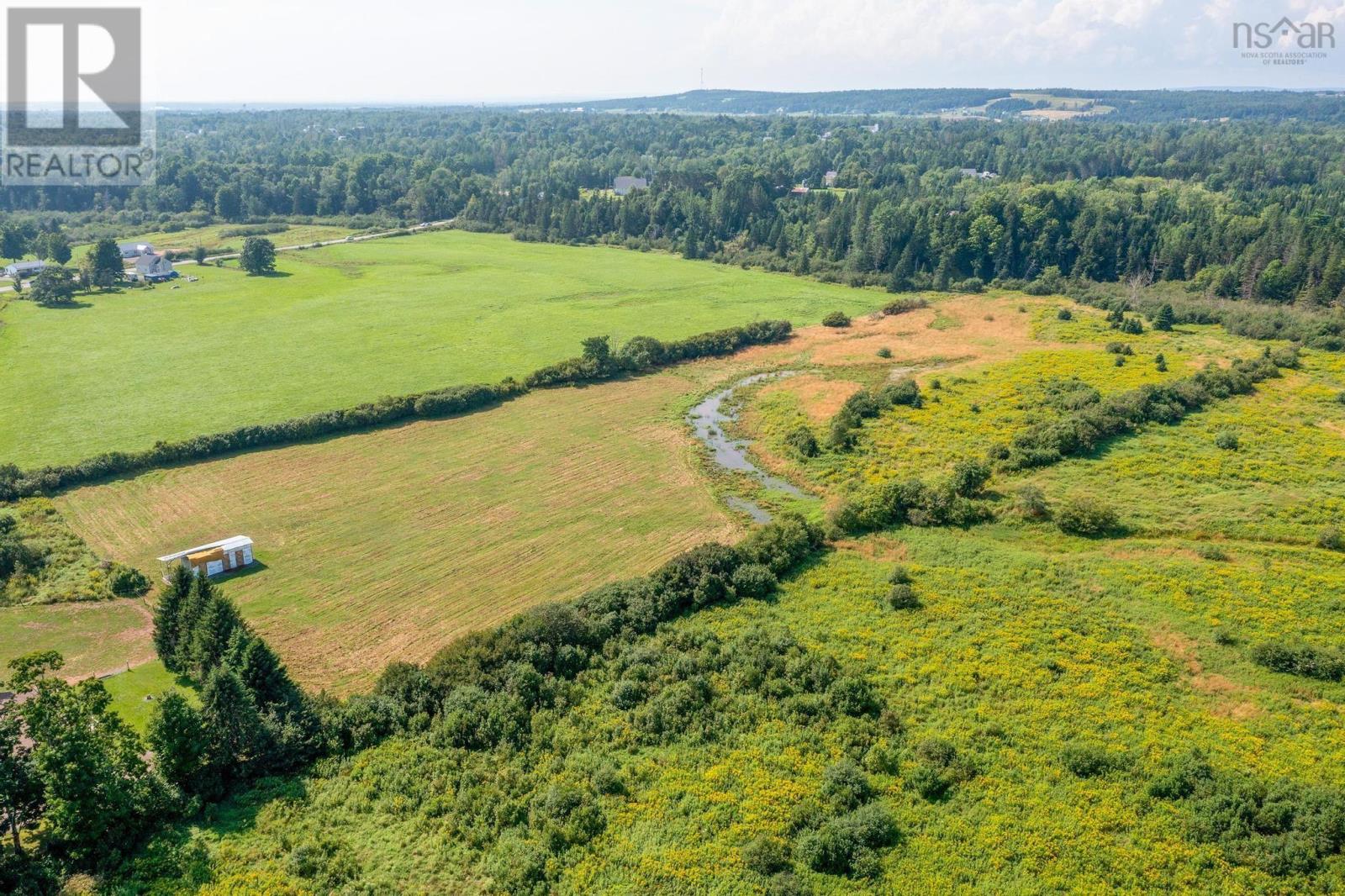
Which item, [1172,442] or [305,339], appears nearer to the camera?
[1172,442]

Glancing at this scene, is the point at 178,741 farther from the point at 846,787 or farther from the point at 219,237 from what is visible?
the point at 219,237

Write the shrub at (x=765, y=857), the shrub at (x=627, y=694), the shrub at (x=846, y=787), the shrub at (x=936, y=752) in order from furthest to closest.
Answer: the shrub at (x=627, y=694), the shrub at (x=936, y=752), the shrub at (x=846, y=787), the shrub at (x=765, y=857)

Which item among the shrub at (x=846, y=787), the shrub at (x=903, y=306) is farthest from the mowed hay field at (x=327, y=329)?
the shrub at (x=846, y=787)

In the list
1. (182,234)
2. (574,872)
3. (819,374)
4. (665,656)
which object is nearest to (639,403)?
(819,374)

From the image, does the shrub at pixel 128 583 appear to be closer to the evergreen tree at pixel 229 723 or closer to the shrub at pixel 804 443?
the evergreen tree at pixel 229 723

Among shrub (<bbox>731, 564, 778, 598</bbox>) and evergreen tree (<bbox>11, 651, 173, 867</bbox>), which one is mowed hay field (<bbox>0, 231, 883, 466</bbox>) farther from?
shrub (<bbox>731, 564, 778, 598</bbox>)

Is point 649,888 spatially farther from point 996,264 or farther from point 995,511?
point 996,264
